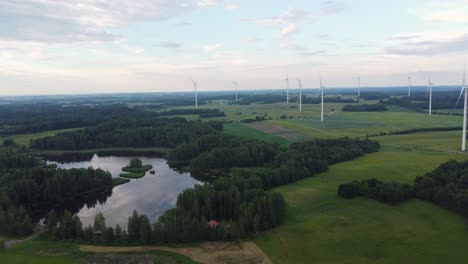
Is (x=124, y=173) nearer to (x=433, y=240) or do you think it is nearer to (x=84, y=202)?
(x=84, y=202)

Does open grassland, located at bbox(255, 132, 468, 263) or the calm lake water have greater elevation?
open grassland, located at bbox(255, 132, 468, 263)

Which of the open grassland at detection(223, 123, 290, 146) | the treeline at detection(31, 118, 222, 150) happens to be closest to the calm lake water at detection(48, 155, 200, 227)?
the treeline at detection(31, 118, 222, 150)

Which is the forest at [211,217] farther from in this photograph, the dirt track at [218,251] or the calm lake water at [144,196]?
the calm lake water at [144,196]

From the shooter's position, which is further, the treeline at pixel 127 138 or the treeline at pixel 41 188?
the treeline at pixel 127 138

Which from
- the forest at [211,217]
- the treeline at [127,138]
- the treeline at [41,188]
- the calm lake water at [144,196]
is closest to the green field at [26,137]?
the treeline at [127,138]

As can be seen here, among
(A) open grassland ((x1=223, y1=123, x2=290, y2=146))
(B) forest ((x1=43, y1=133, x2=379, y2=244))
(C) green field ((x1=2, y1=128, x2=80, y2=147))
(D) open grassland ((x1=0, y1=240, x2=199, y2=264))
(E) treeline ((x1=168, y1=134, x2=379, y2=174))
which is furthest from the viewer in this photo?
(C) green field ((x1=2, y1=128, x2=80, y2=147))

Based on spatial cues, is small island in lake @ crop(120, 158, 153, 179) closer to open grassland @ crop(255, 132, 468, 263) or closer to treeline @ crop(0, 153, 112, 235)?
treeline @ crop(0, 153, 112, 235)

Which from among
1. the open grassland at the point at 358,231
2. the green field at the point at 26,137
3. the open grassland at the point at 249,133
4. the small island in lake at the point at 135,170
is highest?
the open grassland at the point at 249,133
